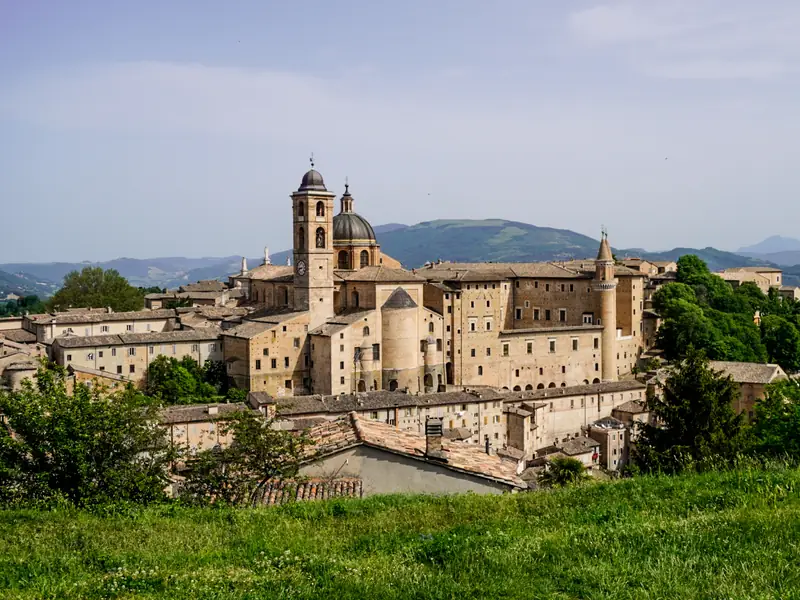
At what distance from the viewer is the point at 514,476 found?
14844 millimetres

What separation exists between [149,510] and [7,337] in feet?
162

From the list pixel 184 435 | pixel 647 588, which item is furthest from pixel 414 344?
pixel 647 588

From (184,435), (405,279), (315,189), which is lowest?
(184,435)

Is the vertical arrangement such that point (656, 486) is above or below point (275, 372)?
above

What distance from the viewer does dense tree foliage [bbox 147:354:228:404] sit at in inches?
1736

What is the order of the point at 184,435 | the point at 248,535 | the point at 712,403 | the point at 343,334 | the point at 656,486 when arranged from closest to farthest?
the point at 248,535 → the point at 656,486 → the point at 712,403 → the point at 184,435 → the point at 343,334

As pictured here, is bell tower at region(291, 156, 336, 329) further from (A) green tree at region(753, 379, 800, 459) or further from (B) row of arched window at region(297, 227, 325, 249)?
(A) green tree at region(753, 379, 800, 459)

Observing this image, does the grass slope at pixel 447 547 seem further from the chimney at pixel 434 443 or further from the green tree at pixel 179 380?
the green tree at pixel 179 380

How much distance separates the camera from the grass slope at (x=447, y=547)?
702 centimetres

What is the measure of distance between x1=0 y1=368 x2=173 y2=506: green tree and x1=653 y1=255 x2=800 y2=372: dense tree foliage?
4639 centimetres

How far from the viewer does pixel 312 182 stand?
49125mm

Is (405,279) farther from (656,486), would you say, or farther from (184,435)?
(656,486)

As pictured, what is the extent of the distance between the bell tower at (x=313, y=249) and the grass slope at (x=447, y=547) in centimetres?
3727

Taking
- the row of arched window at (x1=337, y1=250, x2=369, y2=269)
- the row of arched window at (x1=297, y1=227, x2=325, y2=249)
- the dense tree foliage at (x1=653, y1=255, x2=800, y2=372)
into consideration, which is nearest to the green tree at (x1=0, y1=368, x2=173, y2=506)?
the row of arched window at (x1=297, y1=227, x2=325, y2=249)
